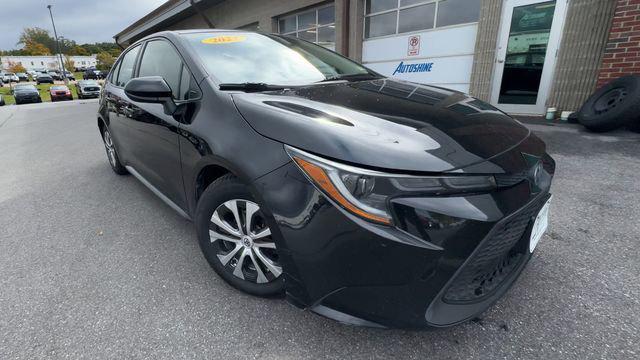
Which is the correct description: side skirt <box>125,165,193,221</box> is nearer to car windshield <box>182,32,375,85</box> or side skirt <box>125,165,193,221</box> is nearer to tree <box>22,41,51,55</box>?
car windshield <box>182,32,375,85</box>

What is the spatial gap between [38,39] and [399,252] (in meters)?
124

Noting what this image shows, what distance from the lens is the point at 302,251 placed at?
1334 millimetres

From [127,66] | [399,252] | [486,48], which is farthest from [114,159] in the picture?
[486,48]

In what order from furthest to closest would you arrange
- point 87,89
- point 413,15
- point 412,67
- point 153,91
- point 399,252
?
1. point 87,89
2. point 412,67
3. point 413,15
4. point 153,91
5. point 399,252

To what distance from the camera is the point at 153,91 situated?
196 centimetres

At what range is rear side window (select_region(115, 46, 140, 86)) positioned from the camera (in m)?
3.07

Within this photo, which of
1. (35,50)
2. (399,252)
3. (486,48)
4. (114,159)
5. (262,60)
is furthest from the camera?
(35,50)

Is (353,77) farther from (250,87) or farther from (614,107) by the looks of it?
(614,107)

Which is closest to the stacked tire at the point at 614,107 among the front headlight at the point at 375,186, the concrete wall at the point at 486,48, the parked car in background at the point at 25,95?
the concrete wall at the point at 486,48

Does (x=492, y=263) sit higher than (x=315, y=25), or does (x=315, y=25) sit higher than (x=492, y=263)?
(x=315, y=25)

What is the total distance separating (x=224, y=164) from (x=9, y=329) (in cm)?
133

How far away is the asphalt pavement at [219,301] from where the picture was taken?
1479mm

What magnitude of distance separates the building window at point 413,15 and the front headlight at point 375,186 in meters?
6.96

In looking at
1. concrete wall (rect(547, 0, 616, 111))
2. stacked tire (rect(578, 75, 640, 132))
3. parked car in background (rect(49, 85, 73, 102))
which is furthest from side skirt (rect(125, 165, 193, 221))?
parked car in background (rect(49, 85, 73, 102))
